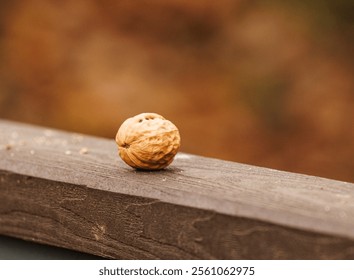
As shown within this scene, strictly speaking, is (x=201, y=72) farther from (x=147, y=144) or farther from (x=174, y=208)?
(x=174, y=208)

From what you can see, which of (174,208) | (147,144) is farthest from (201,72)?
(174,208)

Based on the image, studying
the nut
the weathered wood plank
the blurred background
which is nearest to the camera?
the weathered wood plank

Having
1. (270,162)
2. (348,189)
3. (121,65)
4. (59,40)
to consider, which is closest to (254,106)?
(270,162)

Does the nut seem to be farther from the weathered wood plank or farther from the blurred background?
the blurred background

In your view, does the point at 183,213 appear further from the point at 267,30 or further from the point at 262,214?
the point at 267,30

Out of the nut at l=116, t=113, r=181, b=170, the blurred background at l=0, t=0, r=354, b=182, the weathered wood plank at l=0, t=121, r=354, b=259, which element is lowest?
the weathered wood plank at l=0, t=121, r=354, b=259

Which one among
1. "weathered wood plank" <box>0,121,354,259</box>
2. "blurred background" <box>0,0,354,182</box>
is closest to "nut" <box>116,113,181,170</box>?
"weathered wood plank" <box>0,121,354,259</box>
